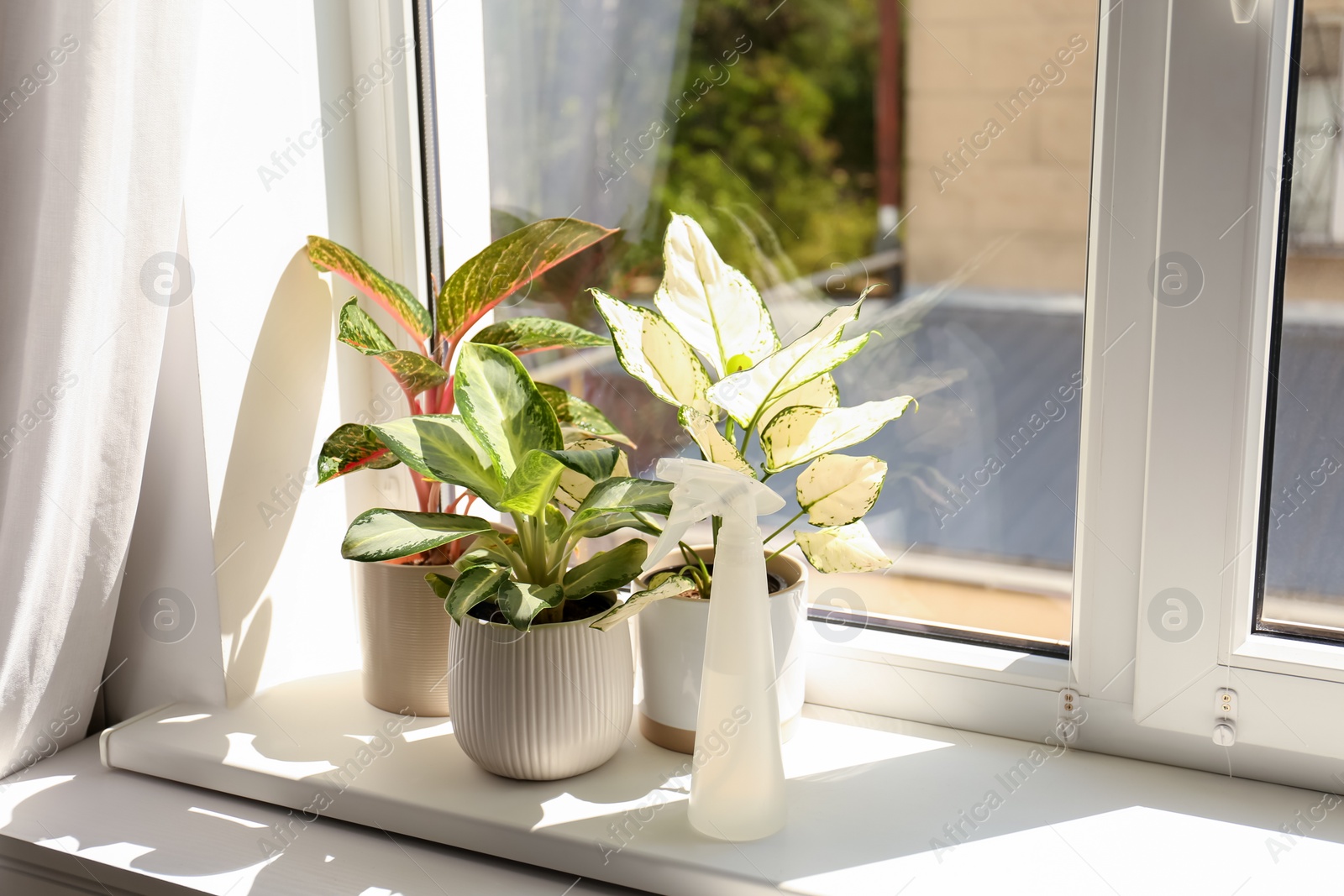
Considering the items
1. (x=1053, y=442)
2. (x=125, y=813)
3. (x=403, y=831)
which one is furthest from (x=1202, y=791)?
(x=125, y=813)

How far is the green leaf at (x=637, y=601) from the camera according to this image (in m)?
0.80

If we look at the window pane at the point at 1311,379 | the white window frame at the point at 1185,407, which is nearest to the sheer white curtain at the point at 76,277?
the white window frame at the point at 1185,407

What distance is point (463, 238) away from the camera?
1.12 meters

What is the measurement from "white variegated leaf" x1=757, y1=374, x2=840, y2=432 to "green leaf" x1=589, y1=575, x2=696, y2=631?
0.47 feet

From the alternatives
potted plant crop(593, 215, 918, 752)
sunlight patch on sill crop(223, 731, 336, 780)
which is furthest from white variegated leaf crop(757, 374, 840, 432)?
sunlight patch on sill crop(223, 731, 336, 780)

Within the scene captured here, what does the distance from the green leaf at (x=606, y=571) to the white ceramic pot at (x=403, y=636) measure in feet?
0.48

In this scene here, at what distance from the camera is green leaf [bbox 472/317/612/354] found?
37.6 inches

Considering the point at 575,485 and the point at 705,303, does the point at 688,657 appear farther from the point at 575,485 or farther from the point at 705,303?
the point at 705,303

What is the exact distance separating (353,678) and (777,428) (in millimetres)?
564

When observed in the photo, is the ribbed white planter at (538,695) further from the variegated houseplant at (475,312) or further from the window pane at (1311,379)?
the window pane at (1311,379)

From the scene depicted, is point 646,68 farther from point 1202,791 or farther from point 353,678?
point 1202,791

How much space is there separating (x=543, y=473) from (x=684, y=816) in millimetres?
303

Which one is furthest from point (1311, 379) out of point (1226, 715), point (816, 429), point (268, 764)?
point (268, 764)

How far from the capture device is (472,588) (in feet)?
2.67
